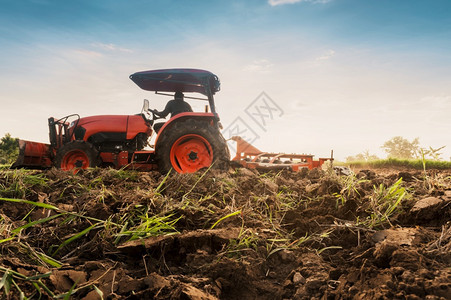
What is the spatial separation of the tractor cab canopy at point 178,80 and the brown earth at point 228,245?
3729mm

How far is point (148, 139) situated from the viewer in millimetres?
6816

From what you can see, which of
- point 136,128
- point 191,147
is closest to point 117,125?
point 136,128

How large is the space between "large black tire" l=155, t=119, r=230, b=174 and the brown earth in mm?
2707

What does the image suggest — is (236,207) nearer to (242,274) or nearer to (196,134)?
(242,274)

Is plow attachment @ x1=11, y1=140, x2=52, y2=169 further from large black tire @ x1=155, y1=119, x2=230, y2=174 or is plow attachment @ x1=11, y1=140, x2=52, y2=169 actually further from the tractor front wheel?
large black tire @ x1=155, y1=119, x2=230, y2=174

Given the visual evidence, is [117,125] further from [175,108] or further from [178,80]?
[178,80]

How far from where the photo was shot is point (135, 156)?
6.07 meters

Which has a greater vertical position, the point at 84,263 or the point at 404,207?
the point at 404,207

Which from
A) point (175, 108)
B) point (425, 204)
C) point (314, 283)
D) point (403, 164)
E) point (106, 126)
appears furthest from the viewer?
point (403, 164)

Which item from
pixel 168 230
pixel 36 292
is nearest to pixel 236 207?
pixel 168 230

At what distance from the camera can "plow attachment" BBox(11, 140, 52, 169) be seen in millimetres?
6387

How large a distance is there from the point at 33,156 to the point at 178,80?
3.50m

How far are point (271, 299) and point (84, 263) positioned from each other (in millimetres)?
1008

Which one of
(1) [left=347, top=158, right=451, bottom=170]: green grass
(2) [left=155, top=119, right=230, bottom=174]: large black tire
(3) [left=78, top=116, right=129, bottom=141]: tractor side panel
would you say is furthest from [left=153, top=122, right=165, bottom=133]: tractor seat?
(1) [left=347, top=158, right=451, bottom=170]: green grass
